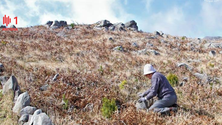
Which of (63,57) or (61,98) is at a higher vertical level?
(63,57)

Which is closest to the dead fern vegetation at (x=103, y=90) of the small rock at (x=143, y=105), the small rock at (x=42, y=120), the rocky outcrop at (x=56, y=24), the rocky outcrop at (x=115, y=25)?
the small rock at (x=143, y=105)

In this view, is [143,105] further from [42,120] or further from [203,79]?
[203,79]

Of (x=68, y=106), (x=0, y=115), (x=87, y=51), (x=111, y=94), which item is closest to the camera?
(x=0, y=115)

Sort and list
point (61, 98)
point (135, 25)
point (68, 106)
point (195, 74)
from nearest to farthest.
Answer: point (68, 106) < point (61, 98) < point (195, 74) < point (135, 25)

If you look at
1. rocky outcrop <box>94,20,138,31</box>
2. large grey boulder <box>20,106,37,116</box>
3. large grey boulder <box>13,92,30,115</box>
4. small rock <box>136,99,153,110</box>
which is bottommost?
small rock <box>136,99,153,110</box>

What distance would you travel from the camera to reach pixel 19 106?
4762 mm

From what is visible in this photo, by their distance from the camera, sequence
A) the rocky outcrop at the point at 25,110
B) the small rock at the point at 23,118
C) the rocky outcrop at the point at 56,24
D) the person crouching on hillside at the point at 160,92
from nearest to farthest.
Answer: the rocky outcrop at the point at 25,110 < the small rock at the point at 23,118 < the person crouching on hillside at the point at 160,92 < the rocky outcrop at the point at 56,24

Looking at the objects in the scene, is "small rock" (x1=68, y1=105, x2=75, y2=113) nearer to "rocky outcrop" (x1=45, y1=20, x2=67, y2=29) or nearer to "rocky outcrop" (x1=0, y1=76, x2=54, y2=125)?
"rocky outcrop" (x1=0, y1=76, x2=54, y2=125)

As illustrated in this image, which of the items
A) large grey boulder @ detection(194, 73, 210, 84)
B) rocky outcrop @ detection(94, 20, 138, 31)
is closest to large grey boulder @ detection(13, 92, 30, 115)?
large grey boulder @ detection(194, 73, 210, 84)

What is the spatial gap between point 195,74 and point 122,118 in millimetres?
6097

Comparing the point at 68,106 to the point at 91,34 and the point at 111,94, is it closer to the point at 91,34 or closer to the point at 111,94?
the point at 111,94

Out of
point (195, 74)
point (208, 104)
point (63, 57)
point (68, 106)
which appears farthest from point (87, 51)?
point (208, 104)

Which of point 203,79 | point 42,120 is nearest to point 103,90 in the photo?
point 42,120

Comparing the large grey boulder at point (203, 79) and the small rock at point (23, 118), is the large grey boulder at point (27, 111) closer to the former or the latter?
the small rock at point (23, 118)
